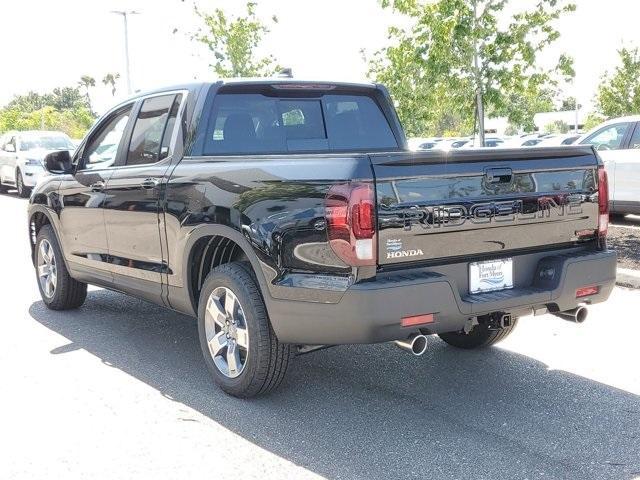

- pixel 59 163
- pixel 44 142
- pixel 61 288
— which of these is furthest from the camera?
pixel 44 142

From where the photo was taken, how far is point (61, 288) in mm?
6562

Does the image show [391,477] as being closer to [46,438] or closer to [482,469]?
[482,469]

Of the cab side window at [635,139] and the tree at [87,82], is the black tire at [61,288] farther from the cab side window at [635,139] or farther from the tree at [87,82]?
the tree at [87,82]

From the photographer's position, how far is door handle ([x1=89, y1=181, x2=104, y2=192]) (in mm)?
5641

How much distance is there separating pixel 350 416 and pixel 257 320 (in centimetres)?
75

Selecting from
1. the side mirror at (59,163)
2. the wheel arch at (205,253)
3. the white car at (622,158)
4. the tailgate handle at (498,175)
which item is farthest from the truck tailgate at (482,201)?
Answer: the white car at (622,158)

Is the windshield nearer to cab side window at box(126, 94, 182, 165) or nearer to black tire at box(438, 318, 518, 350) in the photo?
cab side window at box(126, 94, 182, 165)

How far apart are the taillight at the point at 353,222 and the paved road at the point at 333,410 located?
3.23 ft

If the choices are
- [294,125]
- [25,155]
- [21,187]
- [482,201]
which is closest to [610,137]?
[294,125]

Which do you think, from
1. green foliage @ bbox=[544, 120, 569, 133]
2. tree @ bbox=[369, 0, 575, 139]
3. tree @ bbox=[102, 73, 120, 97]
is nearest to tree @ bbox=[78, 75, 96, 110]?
tree @ bbox=[102, 73, 120, 97]

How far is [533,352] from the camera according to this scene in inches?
209

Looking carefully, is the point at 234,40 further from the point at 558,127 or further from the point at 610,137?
the point at 558,127

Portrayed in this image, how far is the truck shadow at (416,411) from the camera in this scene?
3.55m

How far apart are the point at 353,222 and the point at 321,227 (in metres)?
0.19
